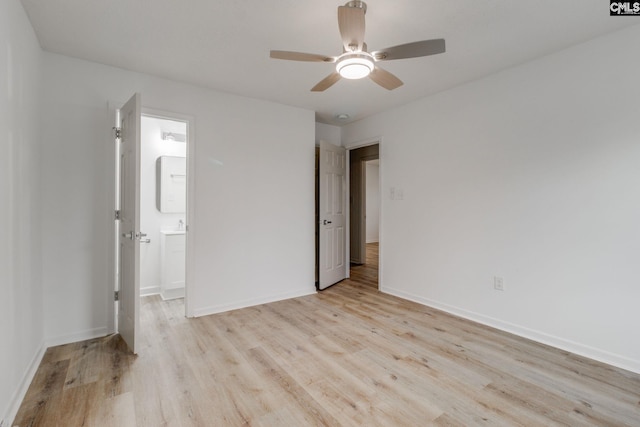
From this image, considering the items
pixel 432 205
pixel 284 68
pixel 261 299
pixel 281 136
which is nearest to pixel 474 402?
pixel 432 205

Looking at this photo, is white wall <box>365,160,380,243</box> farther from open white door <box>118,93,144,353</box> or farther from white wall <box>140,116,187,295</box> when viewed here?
open white door <box>118,93,144,353</box>

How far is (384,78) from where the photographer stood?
2.20 meters

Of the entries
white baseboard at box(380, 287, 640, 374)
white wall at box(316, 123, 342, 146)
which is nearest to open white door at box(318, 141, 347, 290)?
white wall at box(316, 123, 342, 146)

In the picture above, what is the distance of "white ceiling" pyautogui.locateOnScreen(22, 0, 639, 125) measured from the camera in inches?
79.1

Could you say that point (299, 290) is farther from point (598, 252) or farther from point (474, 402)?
point (598, 252)

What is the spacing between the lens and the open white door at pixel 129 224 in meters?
2.45

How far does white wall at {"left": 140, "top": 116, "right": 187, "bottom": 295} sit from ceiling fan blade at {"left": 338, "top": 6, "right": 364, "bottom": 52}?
10.0ft

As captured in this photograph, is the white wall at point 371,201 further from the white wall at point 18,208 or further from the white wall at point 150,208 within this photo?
the white wall at point 18,208

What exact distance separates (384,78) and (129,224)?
2414 mm

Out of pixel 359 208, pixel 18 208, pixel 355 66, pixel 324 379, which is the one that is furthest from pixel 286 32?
pixel 359 208

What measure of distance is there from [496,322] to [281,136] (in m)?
3.24

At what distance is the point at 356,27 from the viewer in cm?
176

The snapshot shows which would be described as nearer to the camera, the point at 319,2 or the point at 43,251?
the point at 319,2

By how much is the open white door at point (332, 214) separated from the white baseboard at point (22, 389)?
298cm
